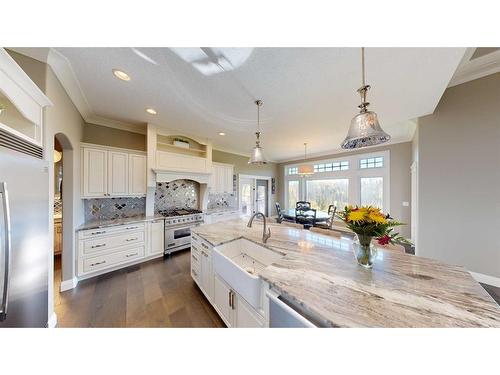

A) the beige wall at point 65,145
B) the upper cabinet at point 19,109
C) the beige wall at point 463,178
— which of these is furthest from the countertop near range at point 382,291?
the beige wall at point 65,145

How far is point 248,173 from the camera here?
5.81 m

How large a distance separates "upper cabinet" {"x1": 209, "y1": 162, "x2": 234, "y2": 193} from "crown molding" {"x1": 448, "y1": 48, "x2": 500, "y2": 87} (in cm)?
430

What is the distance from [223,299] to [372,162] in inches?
204

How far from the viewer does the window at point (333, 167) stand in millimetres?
5090

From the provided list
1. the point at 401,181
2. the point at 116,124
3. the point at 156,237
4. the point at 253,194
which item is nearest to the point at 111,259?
the point at 156,237

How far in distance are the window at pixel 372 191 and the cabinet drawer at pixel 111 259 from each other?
18.6 feet

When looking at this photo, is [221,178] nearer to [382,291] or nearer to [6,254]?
[6,254]

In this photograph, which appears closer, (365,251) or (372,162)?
(365,251)

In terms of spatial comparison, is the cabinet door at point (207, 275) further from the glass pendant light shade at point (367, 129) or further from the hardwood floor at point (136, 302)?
the glass pendant light shade at point (367, 129)

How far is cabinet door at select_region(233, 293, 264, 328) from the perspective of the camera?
43.1 inches

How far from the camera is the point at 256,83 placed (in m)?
1.81
